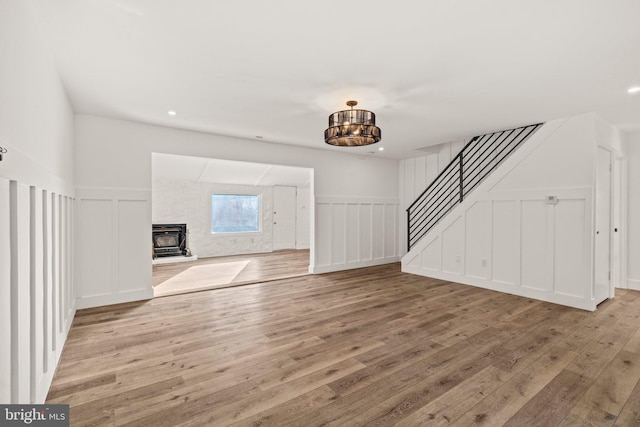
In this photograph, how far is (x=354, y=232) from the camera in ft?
21.5

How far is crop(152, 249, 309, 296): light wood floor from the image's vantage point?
5020 mm

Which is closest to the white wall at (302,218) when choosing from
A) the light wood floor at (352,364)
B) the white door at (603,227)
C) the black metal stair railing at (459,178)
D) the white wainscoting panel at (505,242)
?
the black metal stair railing at (459,178)

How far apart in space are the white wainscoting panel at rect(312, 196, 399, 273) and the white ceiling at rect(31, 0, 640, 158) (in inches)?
101

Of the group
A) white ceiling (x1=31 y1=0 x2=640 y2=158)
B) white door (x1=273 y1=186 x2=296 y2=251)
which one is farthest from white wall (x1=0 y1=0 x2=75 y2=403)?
white door (x1=273 y1=186 x2=296 y2=251)

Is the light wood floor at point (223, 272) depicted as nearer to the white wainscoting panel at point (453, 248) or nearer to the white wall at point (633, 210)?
the white wainscoting panel at point (453, 248)

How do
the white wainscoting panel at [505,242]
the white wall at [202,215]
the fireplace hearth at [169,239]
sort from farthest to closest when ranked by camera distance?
the white wall at [202,215]
the fireplace hearth at [169,239]
the white wainscoting panel at [505,242]

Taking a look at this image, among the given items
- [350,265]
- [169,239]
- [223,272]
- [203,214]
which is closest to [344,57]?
[350,265]

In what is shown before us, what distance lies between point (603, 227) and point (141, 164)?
6.50m

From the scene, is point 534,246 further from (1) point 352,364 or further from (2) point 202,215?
(2) point 202,215

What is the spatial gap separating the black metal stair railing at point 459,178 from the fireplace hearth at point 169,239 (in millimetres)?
5519

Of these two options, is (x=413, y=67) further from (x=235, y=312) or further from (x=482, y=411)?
(x=235, y=312)

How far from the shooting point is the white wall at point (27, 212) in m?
1.32

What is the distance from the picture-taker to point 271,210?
9.07 m
